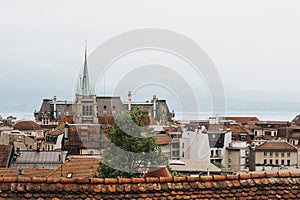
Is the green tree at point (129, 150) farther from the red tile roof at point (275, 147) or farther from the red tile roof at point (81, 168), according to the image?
the red tile roof at point (275, 147)

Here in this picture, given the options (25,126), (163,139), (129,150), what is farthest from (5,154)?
(25,126)

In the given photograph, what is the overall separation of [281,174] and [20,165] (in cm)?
3052

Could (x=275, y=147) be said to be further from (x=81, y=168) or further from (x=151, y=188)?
(x=151, y=188)

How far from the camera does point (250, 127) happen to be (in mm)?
99250

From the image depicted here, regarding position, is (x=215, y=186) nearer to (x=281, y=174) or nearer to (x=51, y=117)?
(x=281, y=174)

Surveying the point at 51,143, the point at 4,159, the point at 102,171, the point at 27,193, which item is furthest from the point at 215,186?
the point at 51,143

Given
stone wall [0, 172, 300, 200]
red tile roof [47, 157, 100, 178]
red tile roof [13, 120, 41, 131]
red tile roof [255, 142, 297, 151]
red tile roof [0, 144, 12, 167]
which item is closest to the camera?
stone wall [0, 172, 300, 200]

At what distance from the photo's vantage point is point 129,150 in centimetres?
2964

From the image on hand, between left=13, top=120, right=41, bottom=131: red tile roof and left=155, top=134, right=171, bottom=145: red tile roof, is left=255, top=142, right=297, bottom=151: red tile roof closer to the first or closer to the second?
left=155, top=134, right=171, bottom=145: red tile roof

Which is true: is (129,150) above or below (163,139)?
above

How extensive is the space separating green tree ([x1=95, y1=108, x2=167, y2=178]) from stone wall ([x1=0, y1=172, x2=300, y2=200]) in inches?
761

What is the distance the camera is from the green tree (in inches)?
1109

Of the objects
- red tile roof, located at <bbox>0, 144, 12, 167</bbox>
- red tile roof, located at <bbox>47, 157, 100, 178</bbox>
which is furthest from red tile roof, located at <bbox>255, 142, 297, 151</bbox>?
red tile roof, located at <bbox>47, 157, 100, 178</bbox>

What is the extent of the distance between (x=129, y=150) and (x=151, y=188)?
73.0 ft
